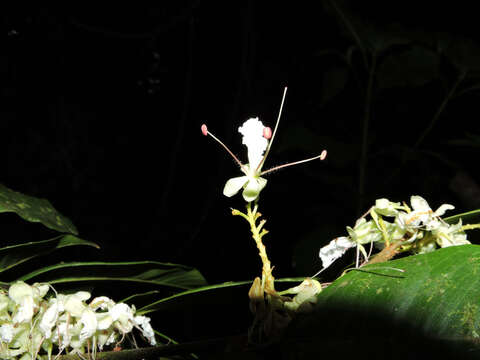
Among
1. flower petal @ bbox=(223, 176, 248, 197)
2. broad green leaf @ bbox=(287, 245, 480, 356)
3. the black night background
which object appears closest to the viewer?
broad green leaf @ bbox=(287, 245, 480, 356)

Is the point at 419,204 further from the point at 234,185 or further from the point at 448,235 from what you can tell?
the point at 234,185

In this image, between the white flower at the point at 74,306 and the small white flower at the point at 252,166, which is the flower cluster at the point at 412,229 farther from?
the white flower at the point at 74,306

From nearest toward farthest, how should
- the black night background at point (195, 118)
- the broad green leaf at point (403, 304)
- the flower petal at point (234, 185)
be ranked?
the broad green leaf at point (403, 304)
the flower petal at point (234, 185)
the black night background at point (195, 118)

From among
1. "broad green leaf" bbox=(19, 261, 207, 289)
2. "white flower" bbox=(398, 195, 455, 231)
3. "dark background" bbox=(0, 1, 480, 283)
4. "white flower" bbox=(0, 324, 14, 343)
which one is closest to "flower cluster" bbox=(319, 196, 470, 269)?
"white flower" bbox=(398, 195, 455, 231)

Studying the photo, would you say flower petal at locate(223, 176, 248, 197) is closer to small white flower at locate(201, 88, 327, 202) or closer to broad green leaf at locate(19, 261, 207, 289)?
small white flower at locate(201, 88, 327, 202)

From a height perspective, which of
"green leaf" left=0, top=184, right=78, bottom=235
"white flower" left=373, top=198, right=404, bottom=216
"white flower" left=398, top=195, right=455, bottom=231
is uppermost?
"white flower" left=373, top=198, right=404, bottom=216

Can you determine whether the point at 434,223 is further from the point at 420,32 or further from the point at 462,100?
the point at 462,100

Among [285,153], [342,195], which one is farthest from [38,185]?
[342,195]

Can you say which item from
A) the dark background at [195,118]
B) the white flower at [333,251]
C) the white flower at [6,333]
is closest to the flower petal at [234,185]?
the white flower at [333,251]
